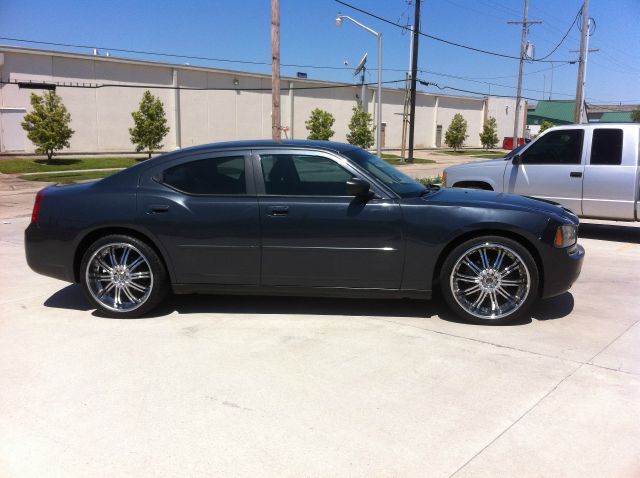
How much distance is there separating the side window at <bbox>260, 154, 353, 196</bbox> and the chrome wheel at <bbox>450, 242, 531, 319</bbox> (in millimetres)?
1243

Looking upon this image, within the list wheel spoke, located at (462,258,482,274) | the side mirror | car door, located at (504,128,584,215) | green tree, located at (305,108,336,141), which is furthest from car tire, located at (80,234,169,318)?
green tree, located at (305,108,336,141)

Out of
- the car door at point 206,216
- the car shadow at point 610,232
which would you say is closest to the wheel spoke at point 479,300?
the car door at point 206,216

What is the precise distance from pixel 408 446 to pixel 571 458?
84 cm

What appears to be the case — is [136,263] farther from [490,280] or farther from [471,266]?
[490,280]

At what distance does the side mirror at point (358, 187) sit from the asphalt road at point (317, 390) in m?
1.14

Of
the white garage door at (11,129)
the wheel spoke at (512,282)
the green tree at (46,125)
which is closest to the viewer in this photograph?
the wheel spoke at (512,282)

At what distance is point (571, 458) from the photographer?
3004 millimetres

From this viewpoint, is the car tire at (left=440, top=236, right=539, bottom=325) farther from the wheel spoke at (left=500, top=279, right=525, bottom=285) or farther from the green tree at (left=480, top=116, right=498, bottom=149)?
the green tree at (left=480, top=116, right=498, bottom=149)

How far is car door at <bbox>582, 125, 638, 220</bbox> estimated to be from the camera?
8602 mm

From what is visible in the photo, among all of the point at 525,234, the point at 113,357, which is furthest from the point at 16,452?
the point at 525,234

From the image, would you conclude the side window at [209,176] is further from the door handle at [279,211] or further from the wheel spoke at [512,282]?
the wheel spoke at [512,282]

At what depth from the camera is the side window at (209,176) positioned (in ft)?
17.0

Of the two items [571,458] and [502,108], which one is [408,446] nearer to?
[571,458]

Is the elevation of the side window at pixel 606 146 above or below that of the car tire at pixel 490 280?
above
